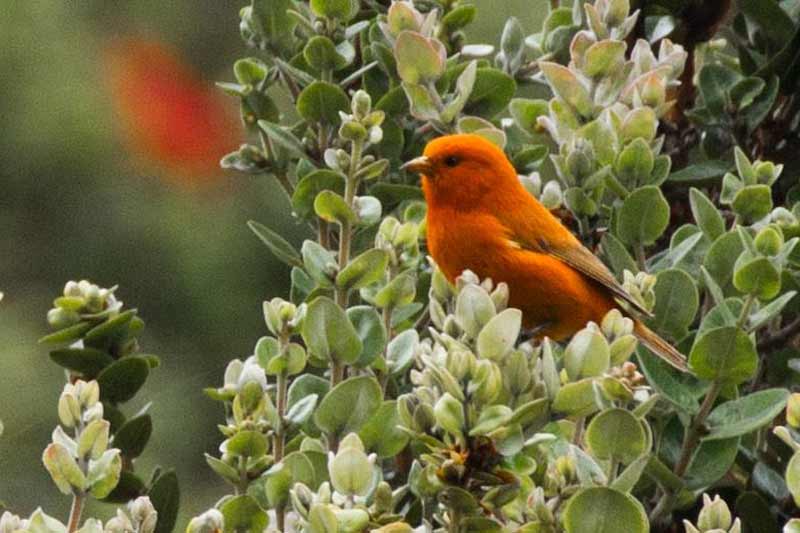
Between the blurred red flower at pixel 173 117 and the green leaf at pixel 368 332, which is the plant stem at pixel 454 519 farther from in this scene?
the blurred red flower at pixel 173 117

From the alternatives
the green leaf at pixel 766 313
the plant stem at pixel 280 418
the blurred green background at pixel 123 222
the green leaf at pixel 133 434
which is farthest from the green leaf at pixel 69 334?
the blurred green background at pixel 123 222

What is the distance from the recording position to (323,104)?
190cm

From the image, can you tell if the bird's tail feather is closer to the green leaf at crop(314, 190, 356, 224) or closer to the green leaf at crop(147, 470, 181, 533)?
the green leaf at crop(314, 190, 356, 224)

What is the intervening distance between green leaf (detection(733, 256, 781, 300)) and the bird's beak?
0.69m

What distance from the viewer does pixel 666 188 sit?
7.00 feet

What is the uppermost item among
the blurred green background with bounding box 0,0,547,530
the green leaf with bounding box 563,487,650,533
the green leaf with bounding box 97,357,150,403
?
the green leaf with bounding box 563,487,650,533

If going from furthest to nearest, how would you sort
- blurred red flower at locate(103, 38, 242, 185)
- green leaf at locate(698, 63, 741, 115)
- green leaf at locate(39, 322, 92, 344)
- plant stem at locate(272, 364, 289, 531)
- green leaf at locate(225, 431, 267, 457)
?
blurred red flower at locate(103, 38, 242, 185) → green leaf at locate(698, 63, 741, 115) → green leaf at locate(39, 322, 92, 344) → plant stem at locate(272, 364, 289, 531) → green leaf at locate(225, 431, 267, 457)

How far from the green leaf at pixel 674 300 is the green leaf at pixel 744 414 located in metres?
0.16

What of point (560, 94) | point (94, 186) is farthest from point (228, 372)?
point (94, 186)

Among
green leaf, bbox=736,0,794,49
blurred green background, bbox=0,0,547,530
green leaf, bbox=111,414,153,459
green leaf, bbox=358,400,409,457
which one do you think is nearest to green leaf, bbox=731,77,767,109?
green leaf, bbox=736,0,794,49

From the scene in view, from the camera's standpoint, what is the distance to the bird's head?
87.4 inches

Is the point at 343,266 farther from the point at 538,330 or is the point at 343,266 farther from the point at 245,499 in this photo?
the point at 538,330

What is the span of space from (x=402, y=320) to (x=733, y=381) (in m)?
0.45

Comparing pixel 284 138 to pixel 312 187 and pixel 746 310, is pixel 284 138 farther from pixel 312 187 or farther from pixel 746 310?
pixel 746 310
